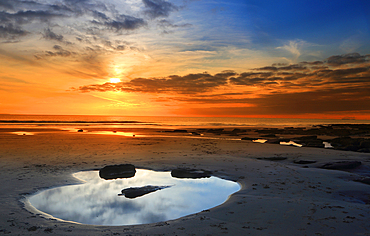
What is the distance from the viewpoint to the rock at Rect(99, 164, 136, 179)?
1080cm

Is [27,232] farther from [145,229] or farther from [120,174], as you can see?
[120,174]

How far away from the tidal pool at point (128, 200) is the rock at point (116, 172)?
0.34m

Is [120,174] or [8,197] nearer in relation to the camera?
[8,197]

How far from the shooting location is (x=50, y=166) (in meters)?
12.1

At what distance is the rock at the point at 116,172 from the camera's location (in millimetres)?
10798

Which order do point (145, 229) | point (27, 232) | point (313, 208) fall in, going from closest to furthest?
point (27, 232)
point (145, 229)
point (313, 208)

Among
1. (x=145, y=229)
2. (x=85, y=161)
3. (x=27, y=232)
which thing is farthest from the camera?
(x=85, y=161)

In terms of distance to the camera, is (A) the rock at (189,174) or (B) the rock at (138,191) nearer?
(B) the rock at (138,191)

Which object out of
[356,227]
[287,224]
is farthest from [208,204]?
[356,227]

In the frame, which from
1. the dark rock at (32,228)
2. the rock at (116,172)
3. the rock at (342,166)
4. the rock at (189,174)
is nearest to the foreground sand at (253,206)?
the dark rock at (32,228)

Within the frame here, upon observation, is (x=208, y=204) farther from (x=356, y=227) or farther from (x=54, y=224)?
(x=54, y=224)

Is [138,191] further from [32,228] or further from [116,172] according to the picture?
[32,228]

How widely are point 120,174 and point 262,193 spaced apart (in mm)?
7051

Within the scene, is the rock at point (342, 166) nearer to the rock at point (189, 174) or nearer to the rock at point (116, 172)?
the rock at point (189, 174)
